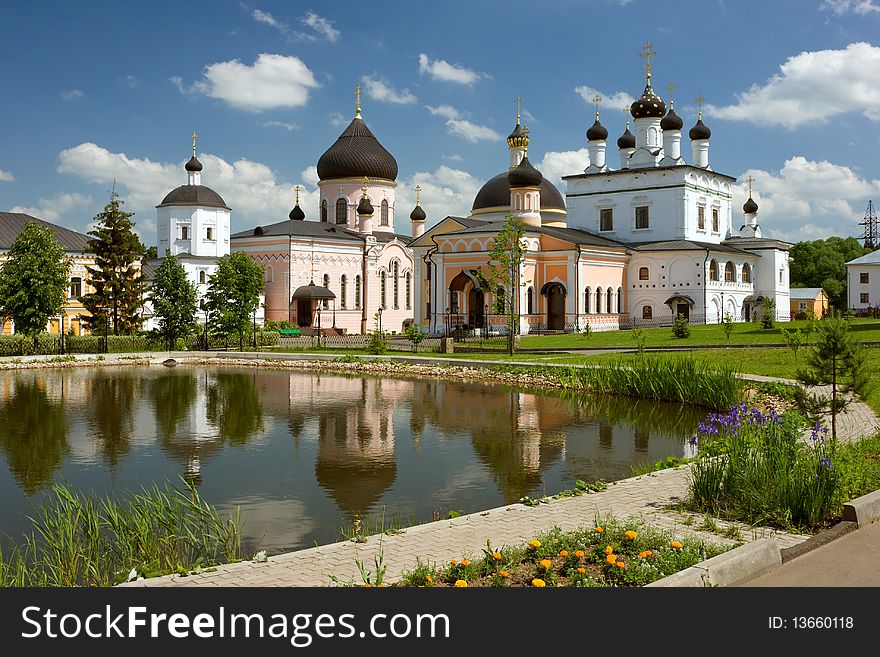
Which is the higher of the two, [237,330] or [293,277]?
[293,277]

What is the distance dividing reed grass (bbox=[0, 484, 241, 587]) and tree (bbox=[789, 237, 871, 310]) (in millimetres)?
73878

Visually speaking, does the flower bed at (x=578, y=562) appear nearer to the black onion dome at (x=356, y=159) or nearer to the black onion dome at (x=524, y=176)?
the black onion dome at (x=524, y=176)

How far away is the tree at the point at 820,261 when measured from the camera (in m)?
75.6

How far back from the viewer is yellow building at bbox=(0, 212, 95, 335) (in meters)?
43.6

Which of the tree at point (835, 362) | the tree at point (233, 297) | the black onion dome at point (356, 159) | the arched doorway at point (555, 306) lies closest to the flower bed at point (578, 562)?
the tree at point (835, 362)

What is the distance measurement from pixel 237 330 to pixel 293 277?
12.7 metres

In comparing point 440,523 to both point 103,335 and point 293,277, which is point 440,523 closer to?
point 103,335

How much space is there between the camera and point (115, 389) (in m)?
22.4

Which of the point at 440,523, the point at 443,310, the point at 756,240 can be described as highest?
the point at 756,240

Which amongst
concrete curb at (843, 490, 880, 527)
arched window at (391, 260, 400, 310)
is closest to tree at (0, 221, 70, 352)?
arched window at (391, 260, 400, 310)

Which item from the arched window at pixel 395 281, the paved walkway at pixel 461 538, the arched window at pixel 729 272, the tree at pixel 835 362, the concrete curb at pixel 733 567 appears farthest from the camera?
the arched window at pixel 395 281

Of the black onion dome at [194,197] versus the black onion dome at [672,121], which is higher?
the black onion dome at [672,121]

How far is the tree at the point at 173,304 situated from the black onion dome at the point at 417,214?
23.5 meters
